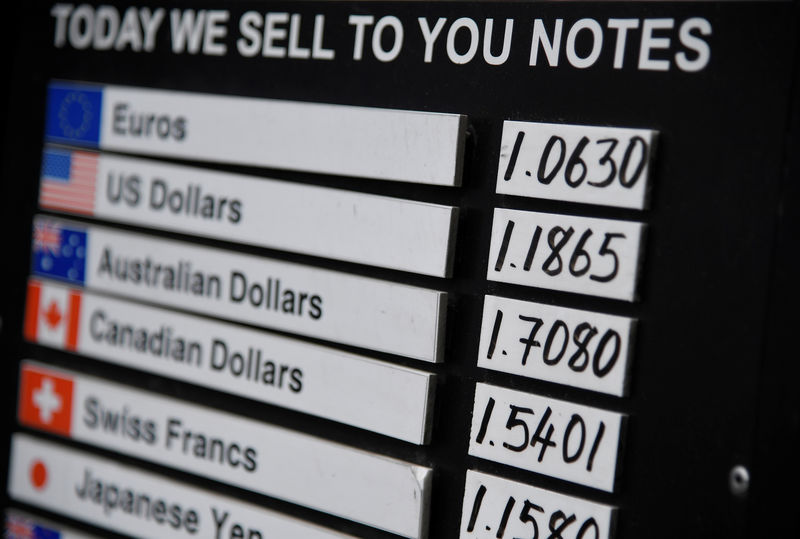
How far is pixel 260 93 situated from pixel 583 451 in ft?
2.49

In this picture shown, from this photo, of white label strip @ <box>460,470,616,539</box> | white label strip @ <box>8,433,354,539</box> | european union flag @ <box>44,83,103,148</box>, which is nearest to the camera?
white label strip @ <box>460,470,616,539</box>

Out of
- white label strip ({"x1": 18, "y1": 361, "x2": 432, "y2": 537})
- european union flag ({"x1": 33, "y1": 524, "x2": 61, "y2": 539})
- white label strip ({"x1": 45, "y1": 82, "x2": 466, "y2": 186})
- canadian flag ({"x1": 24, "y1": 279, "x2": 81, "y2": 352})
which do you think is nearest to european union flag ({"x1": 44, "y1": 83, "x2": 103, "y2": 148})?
white label strip ({"x1": 45, "y1": 82, "x2": 466, "y2": 186})

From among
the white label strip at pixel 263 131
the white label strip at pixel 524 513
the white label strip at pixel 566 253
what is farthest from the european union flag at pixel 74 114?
the white label strip at pixel 524 513

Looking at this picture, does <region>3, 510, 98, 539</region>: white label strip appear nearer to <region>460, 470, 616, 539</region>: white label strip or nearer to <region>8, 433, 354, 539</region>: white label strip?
<region>8, 433, 354, 539</region>: white label strip

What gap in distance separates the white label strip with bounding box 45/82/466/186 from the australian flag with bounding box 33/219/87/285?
0.54ft

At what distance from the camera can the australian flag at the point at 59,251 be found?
5.77 feet

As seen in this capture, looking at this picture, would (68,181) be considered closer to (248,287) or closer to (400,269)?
(248,287)

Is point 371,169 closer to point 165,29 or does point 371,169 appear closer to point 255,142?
point 255,142

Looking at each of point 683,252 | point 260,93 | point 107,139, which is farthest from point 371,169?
point 107,139

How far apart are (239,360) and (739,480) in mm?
783

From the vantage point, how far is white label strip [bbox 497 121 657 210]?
120 centimetres

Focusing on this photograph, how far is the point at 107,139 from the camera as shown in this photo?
5.64 feet

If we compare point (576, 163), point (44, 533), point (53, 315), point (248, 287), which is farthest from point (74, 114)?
point (576, 163)

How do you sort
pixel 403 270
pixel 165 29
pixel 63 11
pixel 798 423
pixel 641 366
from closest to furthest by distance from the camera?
1. pixel 798 423
2. pixel 641 366
3. pixel 403 270
4. pixel 165 29
5. pixel 63 11
